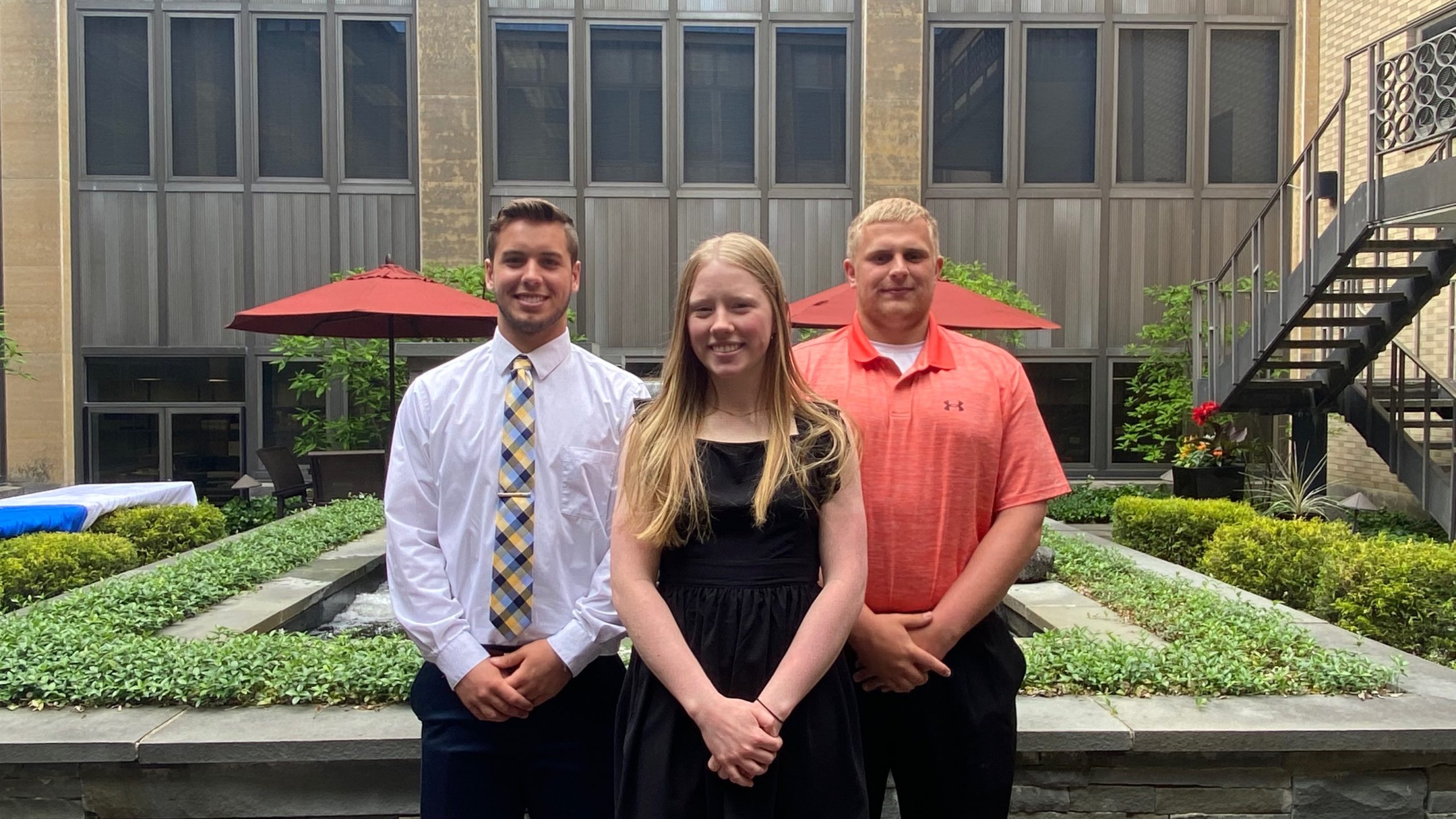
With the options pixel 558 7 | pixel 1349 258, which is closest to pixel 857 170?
pixel 558 7

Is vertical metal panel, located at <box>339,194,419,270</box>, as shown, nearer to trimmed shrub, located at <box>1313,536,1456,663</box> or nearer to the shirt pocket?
trimmed shrub, located at <box>1313,536,1456,663</box>

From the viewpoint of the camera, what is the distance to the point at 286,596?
5.67 m

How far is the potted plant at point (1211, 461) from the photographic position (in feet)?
37.1

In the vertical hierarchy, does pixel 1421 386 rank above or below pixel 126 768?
above

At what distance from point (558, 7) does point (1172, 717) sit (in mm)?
14446

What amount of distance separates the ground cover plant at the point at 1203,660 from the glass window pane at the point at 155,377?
14149mm

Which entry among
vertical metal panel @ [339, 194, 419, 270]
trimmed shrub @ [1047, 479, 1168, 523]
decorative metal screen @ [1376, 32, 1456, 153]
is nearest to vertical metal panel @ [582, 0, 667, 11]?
vertical metal panel @ [339, 194, 419, 270]

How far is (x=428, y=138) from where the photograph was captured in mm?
14844

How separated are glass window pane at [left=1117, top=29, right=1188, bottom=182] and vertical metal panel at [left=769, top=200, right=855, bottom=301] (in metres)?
4.44

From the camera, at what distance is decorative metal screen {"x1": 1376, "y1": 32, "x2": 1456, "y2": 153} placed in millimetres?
8086

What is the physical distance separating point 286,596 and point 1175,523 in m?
6.83

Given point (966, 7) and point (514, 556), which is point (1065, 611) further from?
point (966, 7)

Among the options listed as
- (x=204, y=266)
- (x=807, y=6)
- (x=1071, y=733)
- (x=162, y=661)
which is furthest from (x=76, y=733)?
(x=807, y=6)

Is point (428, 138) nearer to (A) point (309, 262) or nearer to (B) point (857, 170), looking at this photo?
(A) point (309, 262)
